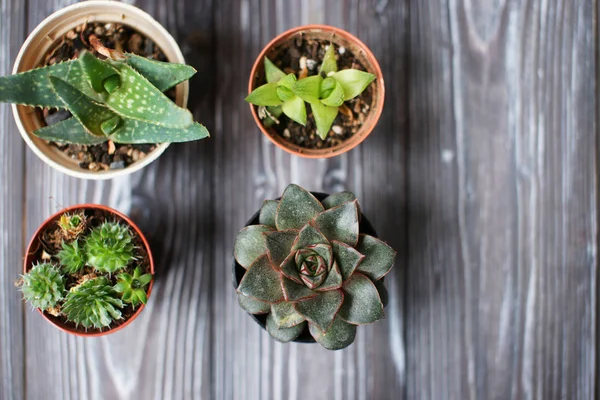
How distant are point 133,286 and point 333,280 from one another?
10.6 inches

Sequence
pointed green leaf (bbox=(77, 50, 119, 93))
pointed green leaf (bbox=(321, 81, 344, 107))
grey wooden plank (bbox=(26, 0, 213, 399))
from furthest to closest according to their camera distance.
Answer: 1. grey wooden plank (bbox=(26, 0, 213, 399))
2. pointed green leaf (bbox=(321, 81, 344, 107))
3. pointed green leaf (bbox=(77, 50, 119, 93))

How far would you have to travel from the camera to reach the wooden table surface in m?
0.84

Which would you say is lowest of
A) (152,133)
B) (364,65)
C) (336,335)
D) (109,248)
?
(336,335)

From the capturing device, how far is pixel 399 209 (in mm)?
863

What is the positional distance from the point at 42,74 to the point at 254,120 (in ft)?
0.96

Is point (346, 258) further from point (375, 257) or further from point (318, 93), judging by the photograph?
point (318, 93)

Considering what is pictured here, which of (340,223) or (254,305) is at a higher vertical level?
(340,223)

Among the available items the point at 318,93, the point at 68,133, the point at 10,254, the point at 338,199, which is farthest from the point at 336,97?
the point at 10,254

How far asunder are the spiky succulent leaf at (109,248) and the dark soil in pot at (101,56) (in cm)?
10

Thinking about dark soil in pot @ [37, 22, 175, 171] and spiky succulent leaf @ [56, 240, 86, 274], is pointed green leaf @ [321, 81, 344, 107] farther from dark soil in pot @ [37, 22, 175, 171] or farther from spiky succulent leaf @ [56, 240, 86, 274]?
spiky succulent leaf @ [56, 240, 86, 274]

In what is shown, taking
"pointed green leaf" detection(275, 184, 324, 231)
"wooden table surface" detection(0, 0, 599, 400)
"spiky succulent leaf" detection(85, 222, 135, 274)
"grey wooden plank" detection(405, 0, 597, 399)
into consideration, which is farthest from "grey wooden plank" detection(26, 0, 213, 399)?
"grey wooden plank" detection(405, 0, 597, 399)

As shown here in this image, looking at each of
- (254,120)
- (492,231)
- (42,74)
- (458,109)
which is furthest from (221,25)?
(492,231)

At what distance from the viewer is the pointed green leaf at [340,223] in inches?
26.3

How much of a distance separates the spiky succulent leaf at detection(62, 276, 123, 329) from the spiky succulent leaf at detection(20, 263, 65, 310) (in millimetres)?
18
